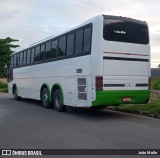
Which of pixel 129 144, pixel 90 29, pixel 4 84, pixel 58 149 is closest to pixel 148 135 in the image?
pixel 129 144

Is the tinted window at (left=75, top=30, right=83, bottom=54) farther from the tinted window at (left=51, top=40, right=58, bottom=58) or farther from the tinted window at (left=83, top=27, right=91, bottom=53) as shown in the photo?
the tinted window at (left=51, top=40, right=58, bottom=58)

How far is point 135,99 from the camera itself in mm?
12742

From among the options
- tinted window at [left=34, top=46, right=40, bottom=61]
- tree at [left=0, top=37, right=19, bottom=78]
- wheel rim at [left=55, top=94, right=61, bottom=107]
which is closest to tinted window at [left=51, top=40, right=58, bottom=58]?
wheel rim at [left=55, top=94, right=61, bottom=107]

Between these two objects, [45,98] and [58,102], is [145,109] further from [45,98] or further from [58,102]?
[45,98]

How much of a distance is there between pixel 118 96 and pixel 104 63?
1.35 meters

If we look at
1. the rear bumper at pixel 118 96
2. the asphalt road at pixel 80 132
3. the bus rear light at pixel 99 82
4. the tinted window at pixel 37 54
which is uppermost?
the tinted window at pixel 37 54

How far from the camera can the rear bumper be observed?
471 inches

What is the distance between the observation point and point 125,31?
12.7 m

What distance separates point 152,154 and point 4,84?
3798cm

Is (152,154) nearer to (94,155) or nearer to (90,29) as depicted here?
(94,155)

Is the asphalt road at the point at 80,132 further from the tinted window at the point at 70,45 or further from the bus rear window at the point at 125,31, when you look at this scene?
the bus rear window at the point at 125,31

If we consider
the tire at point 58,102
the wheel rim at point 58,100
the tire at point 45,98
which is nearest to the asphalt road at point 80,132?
the tire at point 58,102

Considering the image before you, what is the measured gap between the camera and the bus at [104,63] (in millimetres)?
12031

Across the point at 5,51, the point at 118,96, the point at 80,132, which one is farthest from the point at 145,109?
the point at 5,51
